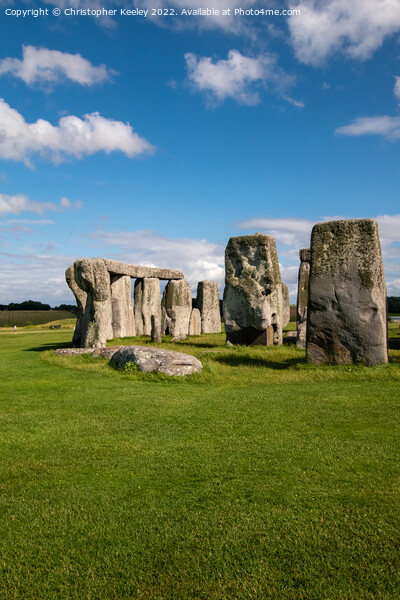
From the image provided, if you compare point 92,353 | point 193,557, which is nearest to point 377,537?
point 193,557

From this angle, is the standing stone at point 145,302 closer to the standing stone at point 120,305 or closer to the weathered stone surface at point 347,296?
the standing stone at point 120,305

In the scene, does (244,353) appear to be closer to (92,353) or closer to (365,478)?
(92,353)

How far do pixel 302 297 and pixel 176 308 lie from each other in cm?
702

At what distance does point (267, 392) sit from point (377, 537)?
14.2 ft


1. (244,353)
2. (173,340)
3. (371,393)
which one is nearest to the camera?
(371,393)

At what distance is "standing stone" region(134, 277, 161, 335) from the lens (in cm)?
2074

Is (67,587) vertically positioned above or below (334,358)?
below

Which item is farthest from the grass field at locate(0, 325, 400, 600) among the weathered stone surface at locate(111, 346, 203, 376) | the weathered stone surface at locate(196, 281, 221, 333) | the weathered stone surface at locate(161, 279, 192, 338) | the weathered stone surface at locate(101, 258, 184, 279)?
the weathered stone surface at locate(196, 281, 221, 333)

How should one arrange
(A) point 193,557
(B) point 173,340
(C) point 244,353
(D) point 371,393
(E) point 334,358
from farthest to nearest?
(B) point 173,340
(C) point 244,353
(E) point 334,358
(D) point 371,393
(A) point 193,557

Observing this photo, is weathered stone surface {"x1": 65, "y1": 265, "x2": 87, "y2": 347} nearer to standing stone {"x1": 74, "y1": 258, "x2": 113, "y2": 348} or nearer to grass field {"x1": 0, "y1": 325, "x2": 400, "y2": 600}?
standing stone {"x1": 74, "y1": 258, "x2": 113, "y2": 348}

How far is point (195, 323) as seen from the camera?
2105 cm

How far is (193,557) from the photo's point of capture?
2721 mm

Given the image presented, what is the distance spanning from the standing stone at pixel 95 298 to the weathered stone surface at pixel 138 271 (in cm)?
314

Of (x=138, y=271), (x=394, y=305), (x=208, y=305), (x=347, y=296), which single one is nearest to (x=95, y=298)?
(x=138, y=271)
